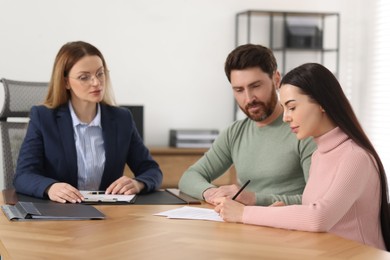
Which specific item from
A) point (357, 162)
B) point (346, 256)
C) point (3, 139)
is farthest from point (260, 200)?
point (3, 139)

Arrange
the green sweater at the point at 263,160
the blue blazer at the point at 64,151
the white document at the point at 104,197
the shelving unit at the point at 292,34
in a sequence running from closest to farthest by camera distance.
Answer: the white document at the point at 104,197 < the green sweater at the point at 263,160 < the blue blazer at the point at 64,151 < the shelving unit at the point at 292,34

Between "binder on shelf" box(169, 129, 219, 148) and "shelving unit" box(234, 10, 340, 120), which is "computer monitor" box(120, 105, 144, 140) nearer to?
"binder on shelf" box(169, 129, 219, 148)

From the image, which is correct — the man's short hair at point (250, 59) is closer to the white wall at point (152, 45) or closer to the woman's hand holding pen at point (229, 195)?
the woman's hand holding pen at point (229, 195)

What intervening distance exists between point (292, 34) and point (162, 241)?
378 cm

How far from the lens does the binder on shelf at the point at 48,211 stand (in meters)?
2.11

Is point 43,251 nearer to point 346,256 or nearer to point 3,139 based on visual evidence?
point 346,256

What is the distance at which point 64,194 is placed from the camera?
8.04 ft

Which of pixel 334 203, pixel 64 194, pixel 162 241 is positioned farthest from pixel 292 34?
pixel 162 241

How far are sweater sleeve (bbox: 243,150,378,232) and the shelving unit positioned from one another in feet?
11.1

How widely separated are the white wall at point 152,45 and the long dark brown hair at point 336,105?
10.5 feet

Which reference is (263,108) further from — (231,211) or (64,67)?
(64,67)

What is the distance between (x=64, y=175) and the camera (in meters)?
2.85

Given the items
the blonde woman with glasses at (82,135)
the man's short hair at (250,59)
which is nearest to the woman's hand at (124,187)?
the blonde woman with glasses at (82,135)

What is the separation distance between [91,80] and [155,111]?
237cm
